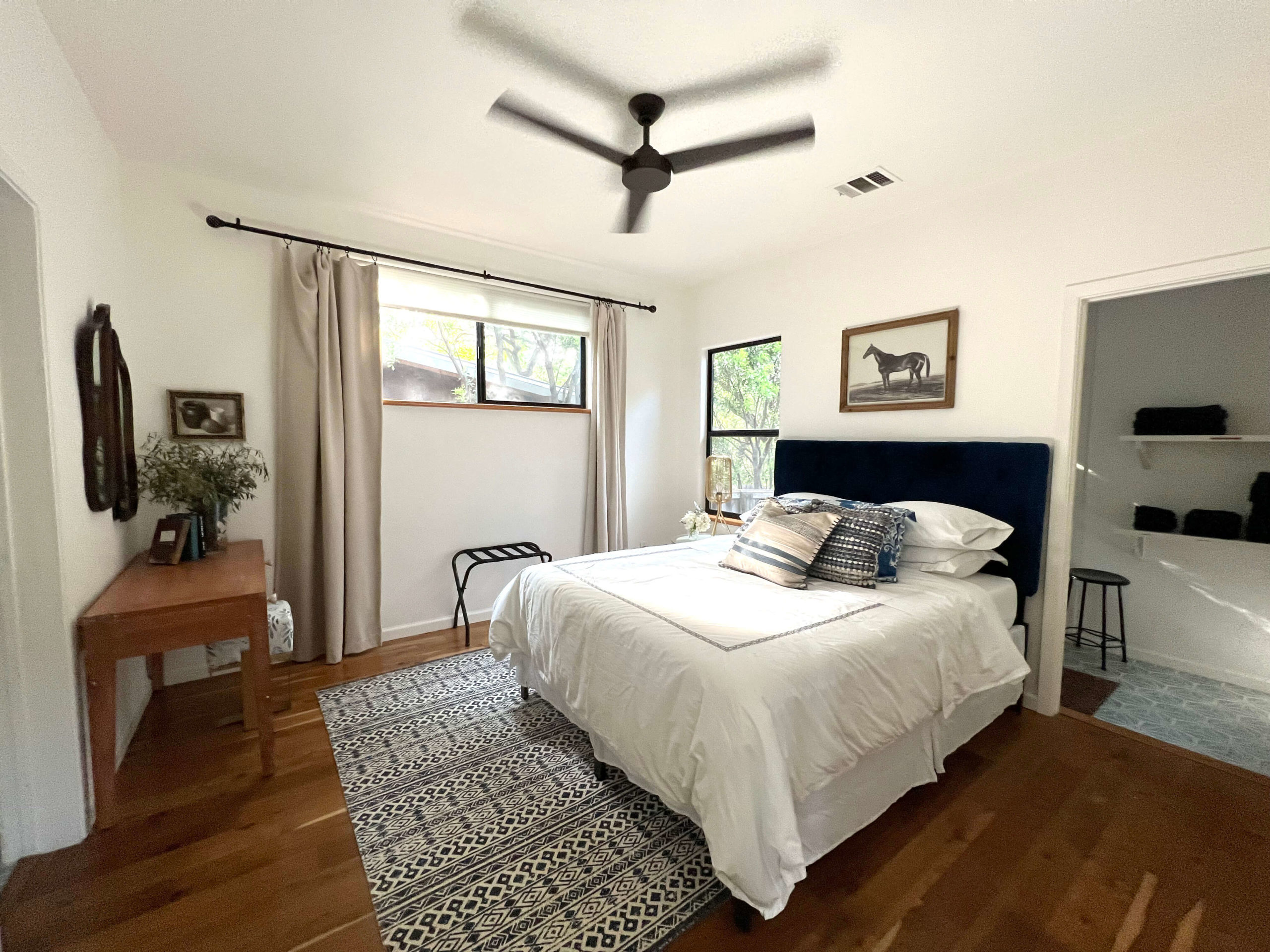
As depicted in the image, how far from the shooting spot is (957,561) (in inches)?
92.8

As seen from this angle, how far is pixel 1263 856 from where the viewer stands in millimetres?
1599

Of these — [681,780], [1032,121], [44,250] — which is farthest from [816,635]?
[44,250]

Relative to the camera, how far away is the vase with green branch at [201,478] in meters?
2.35

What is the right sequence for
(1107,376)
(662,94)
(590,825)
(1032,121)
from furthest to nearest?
(1107,376), (1032,121), (662,94), (590,825)

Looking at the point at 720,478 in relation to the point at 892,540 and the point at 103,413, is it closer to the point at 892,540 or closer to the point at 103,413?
the point at 892,540

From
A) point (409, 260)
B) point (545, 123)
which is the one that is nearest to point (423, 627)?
point (409, 260)

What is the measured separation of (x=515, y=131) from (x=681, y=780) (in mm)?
2504

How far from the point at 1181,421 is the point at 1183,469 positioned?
346 millimetres

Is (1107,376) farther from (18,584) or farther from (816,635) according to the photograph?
(18,584)

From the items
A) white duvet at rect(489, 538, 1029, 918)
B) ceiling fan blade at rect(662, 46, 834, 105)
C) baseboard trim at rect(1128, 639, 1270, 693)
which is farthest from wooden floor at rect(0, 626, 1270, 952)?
ceiling fan blade at rect(662, 46, 834, 105)

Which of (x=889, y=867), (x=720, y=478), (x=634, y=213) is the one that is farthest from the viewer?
(x=720, y=478)

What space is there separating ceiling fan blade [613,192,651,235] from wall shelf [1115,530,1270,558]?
3330 mm

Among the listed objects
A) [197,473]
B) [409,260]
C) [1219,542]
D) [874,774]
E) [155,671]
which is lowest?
[155,671]

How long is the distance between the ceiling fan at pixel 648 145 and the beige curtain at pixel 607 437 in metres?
1.86
